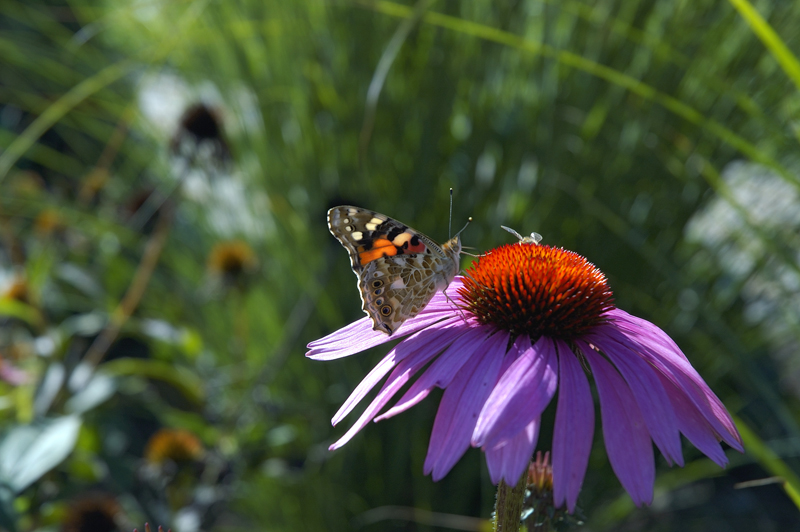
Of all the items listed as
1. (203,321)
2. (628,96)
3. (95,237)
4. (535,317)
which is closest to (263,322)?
(203,321)

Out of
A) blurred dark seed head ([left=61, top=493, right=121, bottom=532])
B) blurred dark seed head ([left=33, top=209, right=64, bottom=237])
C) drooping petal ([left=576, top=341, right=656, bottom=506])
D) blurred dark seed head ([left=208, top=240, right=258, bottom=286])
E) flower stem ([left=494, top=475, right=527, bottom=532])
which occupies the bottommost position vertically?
flower stem ([left=494, top=475, right=527, bottom=532])

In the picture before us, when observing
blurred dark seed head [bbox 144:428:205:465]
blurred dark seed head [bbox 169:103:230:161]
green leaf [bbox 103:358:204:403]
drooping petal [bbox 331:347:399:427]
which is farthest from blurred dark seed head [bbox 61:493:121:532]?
blurred dark seed head [bbox 169:103:230:161]

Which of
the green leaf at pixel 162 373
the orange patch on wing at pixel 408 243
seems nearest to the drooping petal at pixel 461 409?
the orange patch on wing at pixel 408 243

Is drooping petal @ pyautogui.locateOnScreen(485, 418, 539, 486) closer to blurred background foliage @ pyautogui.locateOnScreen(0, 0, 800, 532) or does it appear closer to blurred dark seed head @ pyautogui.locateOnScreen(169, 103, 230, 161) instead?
blurred background foliage @ pyautogui.locateOnScreen(0, 0, 800, 532)

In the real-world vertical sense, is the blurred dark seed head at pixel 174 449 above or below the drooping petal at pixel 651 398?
above

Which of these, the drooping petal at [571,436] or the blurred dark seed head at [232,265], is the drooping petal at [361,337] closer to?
the drooping petal at [571,436]

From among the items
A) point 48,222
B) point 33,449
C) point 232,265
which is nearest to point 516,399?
point 33,449
